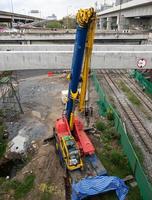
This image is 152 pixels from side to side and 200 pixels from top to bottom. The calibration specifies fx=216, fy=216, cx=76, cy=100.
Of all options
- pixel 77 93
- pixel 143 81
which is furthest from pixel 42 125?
pixel 143 81

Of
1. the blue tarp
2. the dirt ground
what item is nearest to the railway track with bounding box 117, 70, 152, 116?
the dirt ground

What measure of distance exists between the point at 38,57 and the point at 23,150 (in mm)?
6189

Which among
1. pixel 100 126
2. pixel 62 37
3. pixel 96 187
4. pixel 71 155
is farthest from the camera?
pixel 62 37

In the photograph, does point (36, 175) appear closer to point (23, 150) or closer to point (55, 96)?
point (23, 150)

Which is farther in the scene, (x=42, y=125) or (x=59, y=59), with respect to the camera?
(x=42, y=125)

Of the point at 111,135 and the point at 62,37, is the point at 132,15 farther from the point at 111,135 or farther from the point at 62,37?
the point at 111,135

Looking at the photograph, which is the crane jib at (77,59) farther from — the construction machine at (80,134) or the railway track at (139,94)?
the railway track at (139,94)

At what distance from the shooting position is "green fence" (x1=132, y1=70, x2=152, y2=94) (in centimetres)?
2330

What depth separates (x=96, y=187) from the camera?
382 inches

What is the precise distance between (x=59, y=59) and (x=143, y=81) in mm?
14103

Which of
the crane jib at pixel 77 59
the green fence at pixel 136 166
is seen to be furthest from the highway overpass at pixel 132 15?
the green fence at pixel 136 166

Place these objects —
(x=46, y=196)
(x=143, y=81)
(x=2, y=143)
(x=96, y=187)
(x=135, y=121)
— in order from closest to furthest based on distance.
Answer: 1. (x=96, y=187)
2. (x=46, y=196)
3. (x=2, y=143)
4. (x=135, y=121)
5. (x=143, y=81)

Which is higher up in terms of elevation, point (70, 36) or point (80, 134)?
point (70, 36)

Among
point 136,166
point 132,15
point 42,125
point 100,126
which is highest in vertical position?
point 132,15
